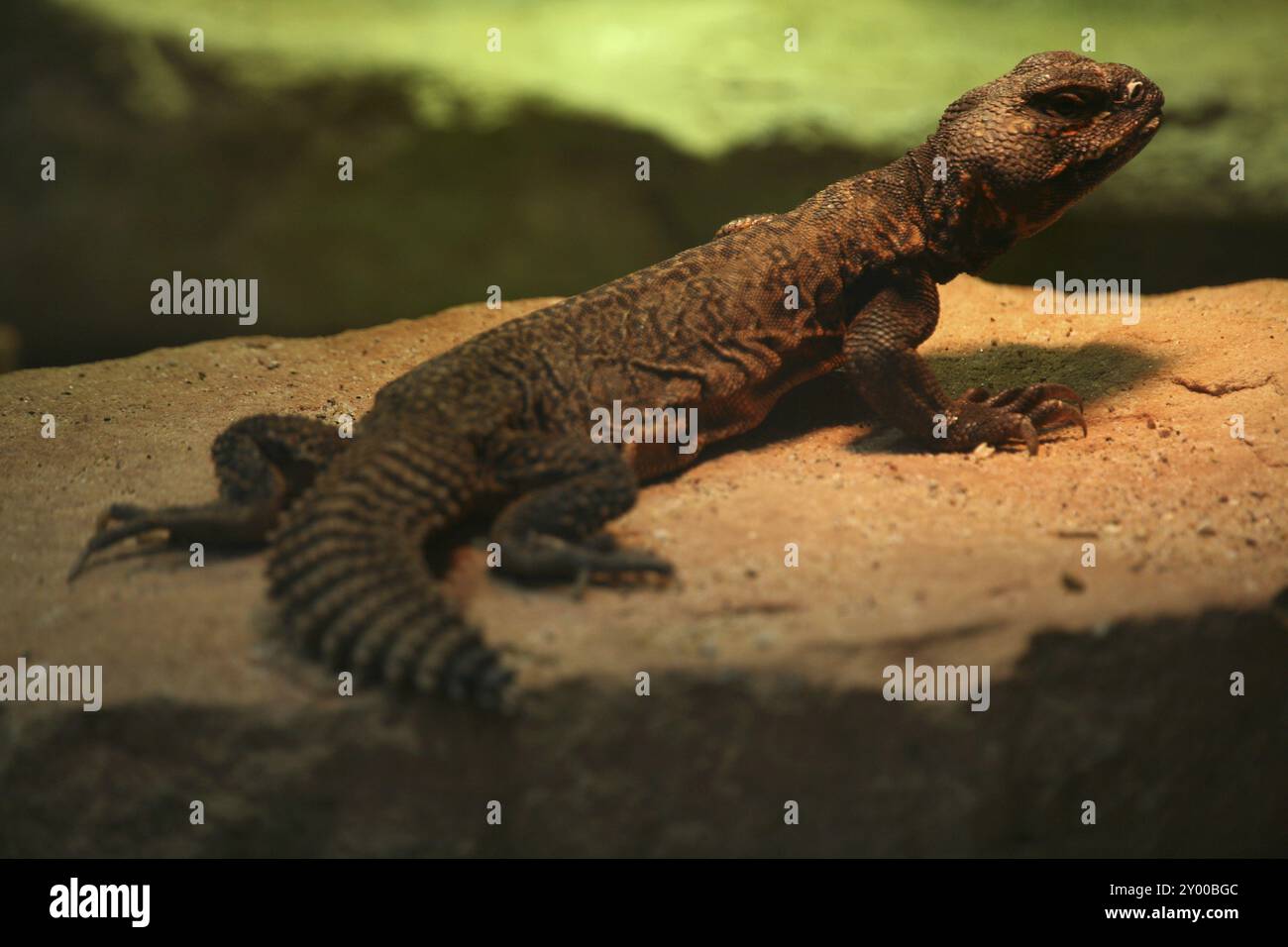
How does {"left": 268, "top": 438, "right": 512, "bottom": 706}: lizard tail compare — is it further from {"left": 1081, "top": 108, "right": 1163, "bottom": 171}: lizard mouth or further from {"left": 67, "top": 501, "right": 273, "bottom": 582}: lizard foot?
{"left": 1081, "top": 108, "right": 1163, "bottom": 171}: lizard mouth

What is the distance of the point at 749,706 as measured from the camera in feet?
12.2

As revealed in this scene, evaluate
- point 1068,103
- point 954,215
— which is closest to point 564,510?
point 954,215

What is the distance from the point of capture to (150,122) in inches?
298

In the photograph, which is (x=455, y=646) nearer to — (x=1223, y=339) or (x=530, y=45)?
(x=1223, y=339)

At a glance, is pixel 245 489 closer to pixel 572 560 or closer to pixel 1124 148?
pixel 572 560

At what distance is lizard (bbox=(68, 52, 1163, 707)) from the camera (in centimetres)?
446

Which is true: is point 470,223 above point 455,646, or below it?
above

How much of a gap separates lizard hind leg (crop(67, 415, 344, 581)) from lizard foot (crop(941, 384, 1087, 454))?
122 inches

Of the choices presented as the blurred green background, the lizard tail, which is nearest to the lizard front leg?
A: the lizard tail

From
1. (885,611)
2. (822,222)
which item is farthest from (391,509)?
(822,222)

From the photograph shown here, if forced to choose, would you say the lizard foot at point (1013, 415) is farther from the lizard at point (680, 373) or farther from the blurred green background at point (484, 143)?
the blurred green background at point (484, 143)

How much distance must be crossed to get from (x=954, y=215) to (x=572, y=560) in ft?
10.1

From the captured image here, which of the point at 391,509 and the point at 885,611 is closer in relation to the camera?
the point at 885,611

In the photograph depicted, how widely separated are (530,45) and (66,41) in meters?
3.12
